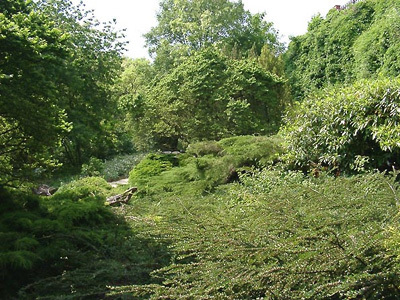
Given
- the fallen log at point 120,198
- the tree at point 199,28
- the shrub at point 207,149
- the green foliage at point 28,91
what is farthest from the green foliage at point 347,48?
the green foliage at point 28,91

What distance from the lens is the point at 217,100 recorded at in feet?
45.7

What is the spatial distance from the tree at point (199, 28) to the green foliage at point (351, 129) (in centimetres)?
2095

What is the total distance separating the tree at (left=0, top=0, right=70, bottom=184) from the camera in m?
4.46

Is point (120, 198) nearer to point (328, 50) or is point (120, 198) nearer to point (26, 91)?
point (26, 91)

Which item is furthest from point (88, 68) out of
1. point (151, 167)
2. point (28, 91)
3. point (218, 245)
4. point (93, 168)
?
point (218, 245)

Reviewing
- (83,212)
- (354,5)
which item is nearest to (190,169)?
(83,212)

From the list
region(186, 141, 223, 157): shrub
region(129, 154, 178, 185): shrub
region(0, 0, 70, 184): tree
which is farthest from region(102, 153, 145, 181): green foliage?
region(0, 0, 70, 184): tree

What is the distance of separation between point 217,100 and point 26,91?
954 centimetres

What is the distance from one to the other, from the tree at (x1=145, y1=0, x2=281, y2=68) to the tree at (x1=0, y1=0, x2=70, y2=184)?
22204 millimetres

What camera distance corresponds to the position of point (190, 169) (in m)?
7.72

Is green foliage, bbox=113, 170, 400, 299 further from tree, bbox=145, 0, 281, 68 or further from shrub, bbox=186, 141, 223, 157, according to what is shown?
tree, bbox=145, 0, 281, 68

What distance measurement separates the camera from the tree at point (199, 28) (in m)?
28.1

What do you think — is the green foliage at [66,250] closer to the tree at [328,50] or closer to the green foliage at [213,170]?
the green foliage at [213,170]

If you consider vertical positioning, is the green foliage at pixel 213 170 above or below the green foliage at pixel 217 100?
below
